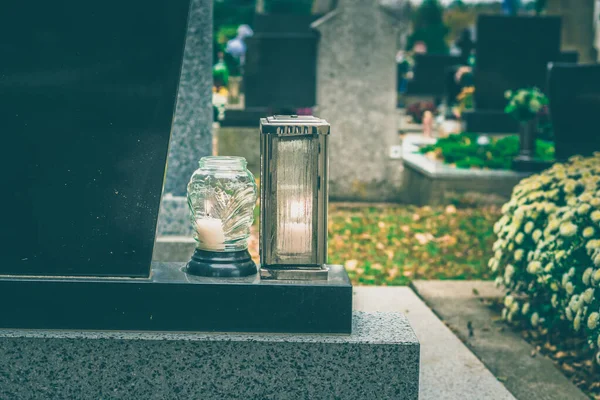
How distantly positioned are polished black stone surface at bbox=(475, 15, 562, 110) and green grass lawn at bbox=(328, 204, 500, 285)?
3.07 m

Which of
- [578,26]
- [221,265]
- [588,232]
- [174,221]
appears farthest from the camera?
[578,26]

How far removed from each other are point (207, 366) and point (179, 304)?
23 cm

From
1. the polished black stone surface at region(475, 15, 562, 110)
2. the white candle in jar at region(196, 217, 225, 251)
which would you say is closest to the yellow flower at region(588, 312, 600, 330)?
the white candle in jar at region(196, 217, 225, 251)

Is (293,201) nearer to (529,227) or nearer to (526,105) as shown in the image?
(529,227)

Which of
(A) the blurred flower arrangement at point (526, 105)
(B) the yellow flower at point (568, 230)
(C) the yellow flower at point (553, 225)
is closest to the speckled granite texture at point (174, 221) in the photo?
(C) the yellow flower at point (553, 225)

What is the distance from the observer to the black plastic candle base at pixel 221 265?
306 cm

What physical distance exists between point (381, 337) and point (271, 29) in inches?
407

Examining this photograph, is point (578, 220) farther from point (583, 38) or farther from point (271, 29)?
point (583, 38)

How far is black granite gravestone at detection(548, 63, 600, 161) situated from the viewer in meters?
7.12

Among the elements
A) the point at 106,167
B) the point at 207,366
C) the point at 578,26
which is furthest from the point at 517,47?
the point at 578,26

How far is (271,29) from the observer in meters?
12.9

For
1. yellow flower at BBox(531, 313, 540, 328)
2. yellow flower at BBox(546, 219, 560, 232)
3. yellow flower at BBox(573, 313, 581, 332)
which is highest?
yellow flower at BBox(546, 219, 560, 232)

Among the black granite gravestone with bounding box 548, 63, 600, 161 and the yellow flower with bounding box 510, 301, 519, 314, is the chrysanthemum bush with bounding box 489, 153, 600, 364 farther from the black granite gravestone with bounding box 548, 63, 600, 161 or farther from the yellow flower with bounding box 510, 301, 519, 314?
the black granite gravestone with bounding box 548, 63, 600, 161

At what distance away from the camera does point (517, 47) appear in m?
11.7
